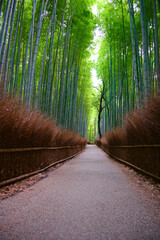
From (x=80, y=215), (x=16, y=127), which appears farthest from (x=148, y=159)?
(x=16, y=127)

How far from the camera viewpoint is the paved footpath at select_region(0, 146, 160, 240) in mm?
1289

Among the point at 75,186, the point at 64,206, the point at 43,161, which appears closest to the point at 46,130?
the point at 43,161

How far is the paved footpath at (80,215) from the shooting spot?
50.8 inches

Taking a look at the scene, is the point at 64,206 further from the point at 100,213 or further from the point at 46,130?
the point at 46,130

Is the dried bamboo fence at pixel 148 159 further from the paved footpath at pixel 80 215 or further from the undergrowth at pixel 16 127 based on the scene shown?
the undergrowth at pixel 16 127

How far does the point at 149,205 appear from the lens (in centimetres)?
194

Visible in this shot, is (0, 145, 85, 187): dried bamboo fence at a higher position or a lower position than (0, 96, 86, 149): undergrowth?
lower

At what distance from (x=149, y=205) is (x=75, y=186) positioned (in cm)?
117

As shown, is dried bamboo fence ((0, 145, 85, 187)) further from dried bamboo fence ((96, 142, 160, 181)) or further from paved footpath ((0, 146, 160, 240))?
dried bamboo fence ((96, 142, 160, 181))

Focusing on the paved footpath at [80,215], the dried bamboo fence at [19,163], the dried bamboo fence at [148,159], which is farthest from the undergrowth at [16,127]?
the dried bamboo fence at [148,159]

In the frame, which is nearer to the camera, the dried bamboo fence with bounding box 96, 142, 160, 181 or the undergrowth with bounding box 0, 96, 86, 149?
the undergrowth with bounding box 0, 96, 86, 149

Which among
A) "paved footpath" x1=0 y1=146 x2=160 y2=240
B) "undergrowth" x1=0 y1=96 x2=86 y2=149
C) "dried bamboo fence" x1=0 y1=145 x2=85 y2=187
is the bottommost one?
"paved footpath" x1=0 y1=146 x2=160 y2=240

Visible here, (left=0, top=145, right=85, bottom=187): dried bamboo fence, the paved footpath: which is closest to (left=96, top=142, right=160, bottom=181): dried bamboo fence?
the paved footpath

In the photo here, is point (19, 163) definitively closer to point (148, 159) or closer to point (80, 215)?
point (80, 215)
